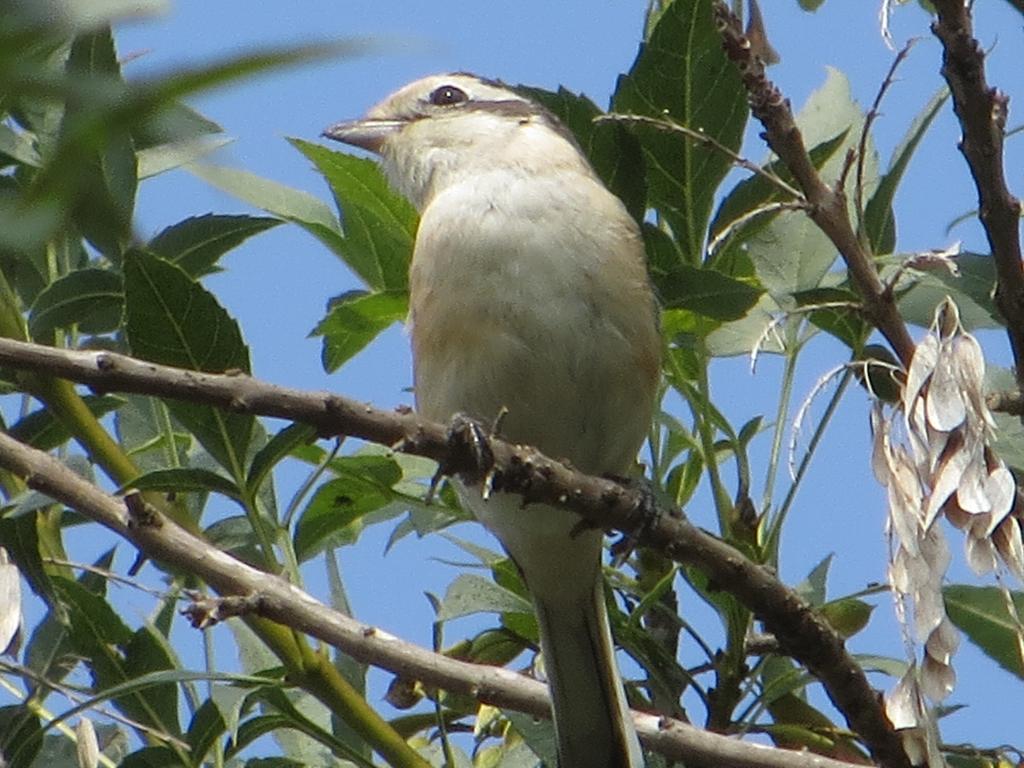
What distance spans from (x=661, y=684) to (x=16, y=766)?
1.10 meters

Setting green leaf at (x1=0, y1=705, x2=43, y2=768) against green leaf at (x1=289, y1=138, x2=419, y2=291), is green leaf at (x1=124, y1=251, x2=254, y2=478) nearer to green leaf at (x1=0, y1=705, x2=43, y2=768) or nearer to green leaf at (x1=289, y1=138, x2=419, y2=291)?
green leaf at (x1=0, y1=705, x2=43, y2=768)

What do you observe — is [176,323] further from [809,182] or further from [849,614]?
[849,614]

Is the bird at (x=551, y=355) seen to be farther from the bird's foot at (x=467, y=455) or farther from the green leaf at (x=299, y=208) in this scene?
the bird's foot at (x=467, y=455)

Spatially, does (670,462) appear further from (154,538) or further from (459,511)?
(154,538)

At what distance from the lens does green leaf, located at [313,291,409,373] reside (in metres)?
2.97

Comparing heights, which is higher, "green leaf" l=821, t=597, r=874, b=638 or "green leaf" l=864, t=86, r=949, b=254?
"green leaf" l=864, t=86, r=949, b=254

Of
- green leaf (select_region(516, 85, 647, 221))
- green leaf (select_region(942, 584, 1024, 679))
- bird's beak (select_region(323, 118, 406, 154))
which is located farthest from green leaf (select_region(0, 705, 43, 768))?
bird's beak (select_region(323, 118, 406, 154))

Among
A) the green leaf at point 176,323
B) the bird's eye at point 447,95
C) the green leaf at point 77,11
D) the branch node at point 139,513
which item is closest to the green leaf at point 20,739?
the branch node at point 139,513

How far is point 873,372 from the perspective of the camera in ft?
8.59

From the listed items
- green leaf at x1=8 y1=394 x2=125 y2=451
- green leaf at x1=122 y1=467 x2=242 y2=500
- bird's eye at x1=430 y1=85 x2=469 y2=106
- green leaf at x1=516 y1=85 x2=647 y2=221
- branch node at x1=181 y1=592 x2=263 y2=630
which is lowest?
branch node at x1=181 y1=592 x2=263 y2=630

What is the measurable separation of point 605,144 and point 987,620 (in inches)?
43.2

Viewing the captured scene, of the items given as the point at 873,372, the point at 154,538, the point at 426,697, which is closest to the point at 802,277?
the point at 873,372

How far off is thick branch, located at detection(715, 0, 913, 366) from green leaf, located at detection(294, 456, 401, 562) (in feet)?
3.64

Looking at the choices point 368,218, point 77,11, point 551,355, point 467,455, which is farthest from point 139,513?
point 77,11
